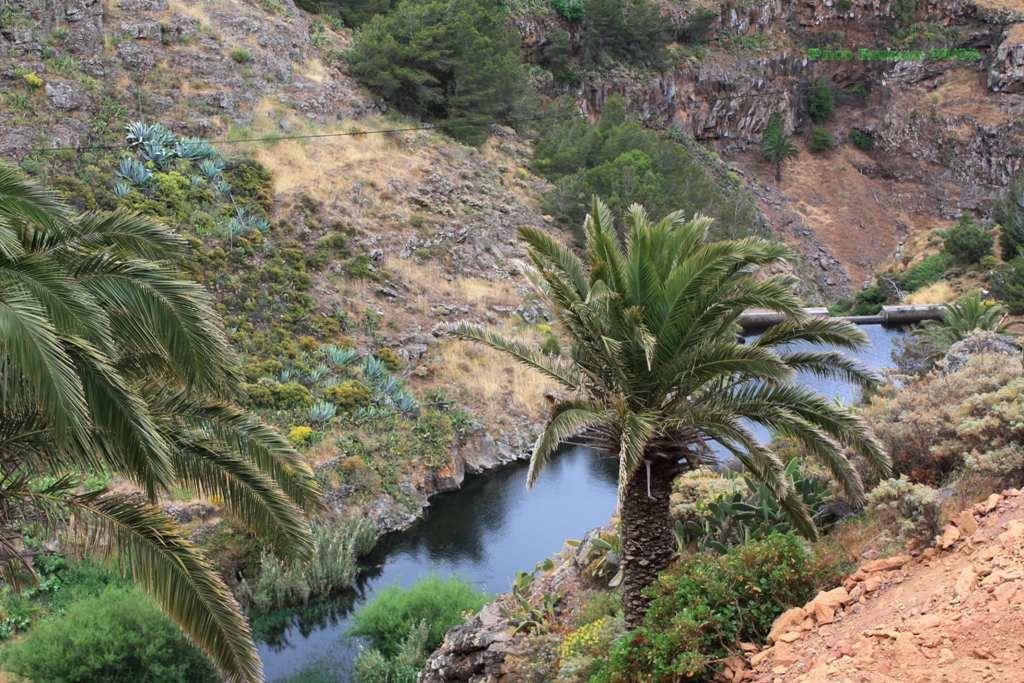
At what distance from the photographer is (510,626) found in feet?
42.9

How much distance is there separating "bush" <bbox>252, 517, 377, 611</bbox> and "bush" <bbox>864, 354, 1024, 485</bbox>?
33.2 feet

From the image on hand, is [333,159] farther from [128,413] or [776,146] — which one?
[776,146]

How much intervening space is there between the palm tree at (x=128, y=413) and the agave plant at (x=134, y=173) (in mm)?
20769

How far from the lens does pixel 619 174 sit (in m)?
38.6

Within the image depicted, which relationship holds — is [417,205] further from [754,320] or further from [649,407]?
[649,407]

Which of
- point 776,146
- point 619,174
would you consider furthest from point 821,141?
point 619,174

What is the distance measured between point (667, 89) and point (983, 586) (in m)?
55.7

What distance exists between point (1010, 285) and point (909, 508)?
69.4 ft

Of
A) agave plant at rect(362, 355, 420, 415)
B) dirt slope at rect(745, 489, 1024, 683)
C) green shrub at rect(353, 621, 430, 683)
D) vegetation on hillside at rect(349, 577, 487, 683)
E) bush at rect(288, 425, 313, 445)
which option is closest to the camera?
dirt slope at rect(745, 489, 1024, 683)

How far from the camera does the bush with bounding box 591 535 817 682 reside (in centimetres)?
840

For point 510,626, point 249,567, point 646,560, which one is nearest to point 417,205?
point 249,567

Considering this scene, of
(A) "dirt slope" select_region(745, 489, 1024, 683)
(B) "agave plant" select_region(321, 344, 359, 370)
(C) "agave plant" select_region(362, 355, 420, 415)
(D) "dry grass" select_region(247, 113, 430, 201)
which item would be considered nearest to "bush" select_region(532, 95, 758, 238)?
(D) "dry grass" select_region(247, 113, 430, 201)

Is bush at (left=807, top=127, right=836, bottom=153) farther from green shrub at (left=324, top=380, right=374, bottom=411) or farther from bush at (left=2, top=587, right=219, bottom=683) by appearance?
bush at (left=2, top=587, right=219, bottom=683)

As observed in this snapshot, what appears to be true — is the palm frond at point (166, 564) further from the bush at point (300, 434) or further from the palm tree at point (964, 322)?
the palm tree at point (964, 322)
